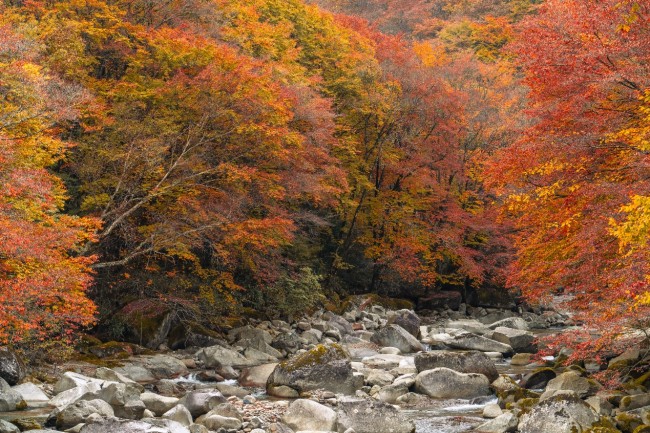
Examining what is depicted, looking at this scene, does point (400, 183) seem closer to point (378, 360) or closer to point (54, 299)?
point (378, 360)

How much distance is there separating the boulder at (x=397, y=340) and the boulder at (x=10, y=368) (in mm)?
11535

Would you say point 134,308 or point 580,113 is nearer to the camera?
point 580,113

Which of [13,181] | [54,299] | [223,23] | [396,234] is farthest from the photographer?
[396,234]

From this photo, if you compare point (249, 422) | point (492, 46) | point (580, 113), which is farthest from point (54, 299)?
point (492, 46)

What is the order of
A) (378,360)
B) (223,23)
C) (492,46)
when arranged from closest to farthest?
(378,360) < (223,23) < (492,46)

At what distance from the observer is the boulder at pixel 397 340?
21422 millimetres

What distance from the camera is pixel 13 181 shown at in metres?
11.5

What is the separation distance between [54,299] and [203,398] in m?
3.50

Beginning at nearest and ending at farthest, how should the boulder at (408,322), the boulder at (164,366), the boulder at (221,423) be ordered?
the boulder at (221,423) → the boulder at (164,366) → the boulder at (408,322)

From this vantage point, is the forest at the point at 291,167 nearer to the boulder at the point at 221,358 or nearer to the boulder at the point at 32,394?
the boulder at the point at 32,394

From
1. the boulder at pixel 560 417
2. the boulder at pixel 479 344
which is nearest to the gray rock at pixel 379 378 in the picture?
the boulder at pixel 560 417

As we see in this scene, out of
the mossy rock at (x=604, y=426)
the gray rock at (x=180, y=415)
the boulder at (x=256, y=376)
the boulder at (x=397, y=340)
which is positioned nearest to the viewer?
the mossy rock at (x=604, y=426)

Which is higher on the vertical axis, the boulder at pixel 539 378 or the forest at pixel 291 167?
the forest at pixel 291 167

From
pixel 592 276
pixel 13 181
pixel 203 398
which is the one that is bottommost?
pixel 203 398
